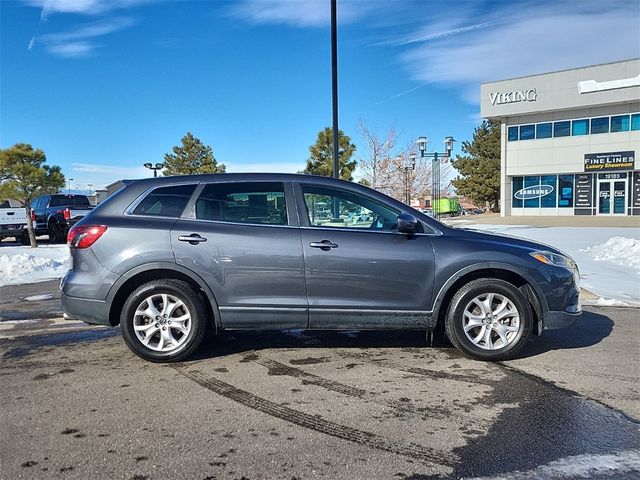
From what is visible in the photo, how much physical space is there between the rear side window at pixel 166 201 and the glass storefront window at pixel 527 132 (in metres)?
36.6

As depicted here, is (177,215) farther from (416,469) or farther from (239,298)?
(416,469)

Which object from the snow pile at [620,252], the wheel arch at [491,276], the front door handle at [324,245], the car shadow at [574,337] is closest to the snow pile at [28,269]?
the front door handle at [324,245]

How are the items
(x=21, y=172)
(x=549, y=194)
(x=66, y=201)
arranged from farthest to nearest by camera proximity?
1. (x=549, y=194)
2. (x=66, y=201)
3. (x=21, y=172)

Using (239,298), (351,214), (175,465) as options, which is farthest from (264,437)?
(351,214)

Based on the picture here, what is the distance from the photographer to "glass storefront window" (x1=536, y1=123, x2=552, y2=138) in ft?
119

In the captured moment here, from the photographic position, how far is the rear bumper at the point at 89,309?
479cm

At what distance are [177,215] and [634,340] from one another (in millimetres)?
5050

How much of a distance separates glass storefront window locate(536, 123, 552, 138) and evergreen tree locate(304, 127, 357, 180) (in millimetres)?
18341

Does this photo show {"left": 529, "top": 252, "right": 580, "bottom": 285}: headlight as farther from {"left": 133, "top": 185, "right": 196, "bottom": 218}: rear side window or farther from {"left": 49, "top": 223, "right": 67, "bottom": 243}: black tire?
{"left": 49, "top": 223, "right": 67, "bottom": 243}: black tire

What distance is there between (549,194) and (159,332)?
36729mm

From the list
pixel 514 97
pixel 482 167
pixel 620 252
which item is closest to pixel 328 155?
pixel 620 252

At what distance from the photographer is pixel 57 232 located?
19453 mm

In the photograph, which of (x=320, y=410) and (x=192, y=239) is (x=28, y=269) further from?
(x=320, y=410)

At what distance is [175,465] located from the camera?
2969 millimetres
